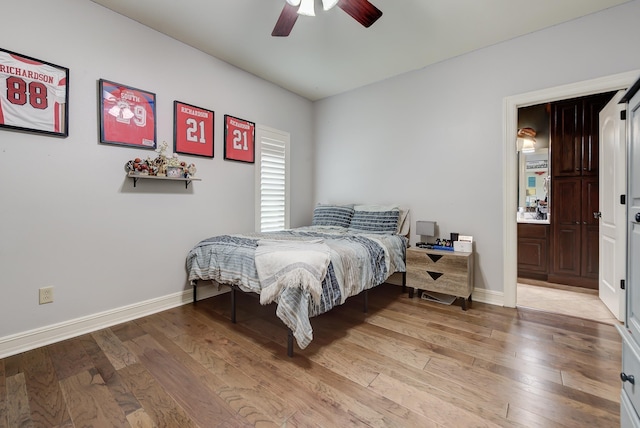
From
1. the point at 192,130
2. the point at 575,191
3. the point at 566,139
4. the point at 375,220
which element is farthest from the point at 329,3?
the point at 575,191

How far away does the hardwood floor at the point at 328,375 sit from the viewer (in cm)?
138

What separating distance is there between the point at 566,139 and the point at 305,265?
3.93 meters

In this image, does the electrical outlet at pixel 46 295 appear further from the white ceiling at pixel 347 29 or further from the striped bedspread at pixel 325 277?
the white ceiling at pixel 347 29

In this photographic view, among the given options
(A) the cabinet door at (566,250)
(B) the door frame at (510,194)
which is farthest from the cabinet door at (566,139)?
(B) the door frame at (510,194)

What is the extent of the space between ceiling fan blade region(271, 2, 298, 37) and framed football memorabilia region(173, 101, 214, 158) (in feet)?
4.10

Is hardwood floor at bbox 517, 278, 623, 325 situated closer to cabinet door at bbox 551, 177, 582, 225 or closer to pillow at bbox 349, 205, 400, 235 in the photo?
cabinet door at bbox 551, 177, 582, 225

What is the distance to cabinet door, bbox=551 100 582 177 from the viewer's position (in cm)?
352

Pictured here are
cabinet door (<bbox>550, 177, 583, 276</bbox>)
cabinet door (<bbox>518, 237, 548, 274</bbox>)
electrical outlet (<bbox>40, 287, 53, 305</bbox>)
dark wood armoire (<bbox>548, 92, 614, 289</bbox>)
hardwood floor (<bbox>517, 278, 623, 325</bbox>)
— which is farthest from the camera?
cabinet door (<bbox>518, 237, 548, 274</bbox>)

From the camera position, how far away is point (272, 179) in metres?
3.87

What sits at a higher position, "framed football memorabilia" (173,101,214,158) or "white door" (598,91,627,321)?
"framed football memorabilia" (173,101,214,158)

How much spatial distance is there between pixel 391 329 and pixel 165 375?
168cm

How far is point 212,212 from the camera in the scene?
3186 mm

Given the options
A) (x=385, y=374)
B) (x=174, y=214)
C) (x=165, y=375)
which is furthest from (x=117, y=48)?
(x=385, y=374)

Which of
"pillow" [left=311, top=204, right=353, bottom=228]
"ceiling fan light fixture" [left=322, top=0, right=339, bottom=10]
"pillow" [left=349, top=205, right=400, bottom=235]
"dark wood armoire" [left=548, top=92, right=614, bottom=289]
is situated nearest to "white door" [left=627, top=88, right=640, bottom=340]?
"ceiling fan light fixture" [left=322, top=0, right=339, bottom=10]
